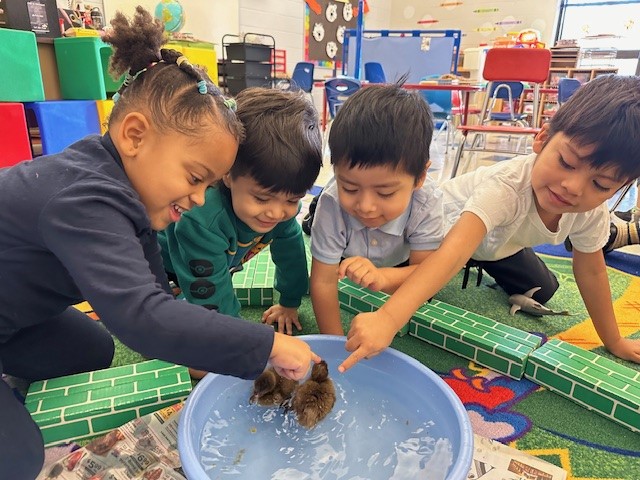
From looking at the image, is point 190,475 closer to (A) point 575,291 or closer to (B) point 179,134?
(B) point 179,134

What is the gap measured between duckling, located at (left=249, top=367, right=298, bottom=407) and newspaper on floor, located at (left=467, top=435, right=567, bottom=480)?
0.30m

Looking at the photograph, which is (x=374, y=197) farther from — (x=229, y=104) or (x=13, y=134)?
(x=13, y=134)

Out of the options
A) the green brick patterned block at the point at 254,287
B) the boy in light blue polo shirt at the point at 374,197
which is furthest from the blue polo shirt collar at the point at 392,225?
the green brick patterned block at the point at 254,287

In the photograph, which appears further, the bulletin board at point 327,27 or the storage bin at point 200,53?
the bulletin board at point 327,27

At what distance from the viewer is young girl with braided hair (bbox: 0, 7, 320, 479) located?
0.54 meters

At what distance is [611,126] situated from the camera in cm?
81

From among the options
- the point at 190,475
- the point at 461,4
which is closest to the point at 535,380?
the point at 190,475

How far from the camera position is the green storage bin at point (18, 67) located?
6.23ft

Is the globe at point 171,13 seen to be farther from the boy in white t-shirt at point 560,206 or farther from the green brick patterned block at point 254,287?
the boy in white t-shirt at point 560,206

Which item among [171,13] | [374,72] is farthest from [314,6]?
[171,13]

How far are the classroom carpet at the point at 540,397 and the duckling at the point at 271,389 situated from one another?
0.33 m

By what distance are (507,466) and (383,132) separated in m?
0.55

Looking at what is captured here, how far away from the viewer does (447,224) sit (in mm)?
1196

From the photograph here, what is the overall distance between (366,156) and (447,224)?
47cm
